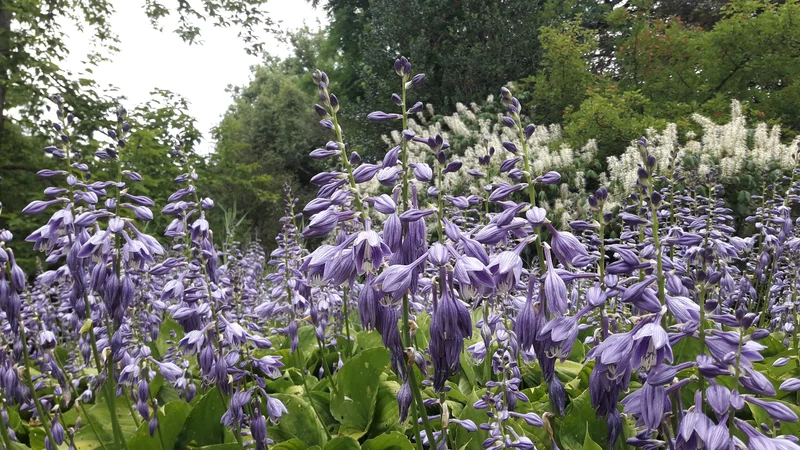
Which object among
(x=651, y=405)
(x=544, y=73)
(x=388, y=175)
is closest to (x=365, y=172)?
(x=388, y=175)

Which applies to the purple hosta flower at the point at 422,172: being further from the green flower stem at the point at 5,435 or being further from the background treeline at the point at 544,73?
the background treeline at the point at 544,73

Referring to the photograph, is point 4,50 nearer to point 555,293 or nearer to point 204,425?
point 204,425

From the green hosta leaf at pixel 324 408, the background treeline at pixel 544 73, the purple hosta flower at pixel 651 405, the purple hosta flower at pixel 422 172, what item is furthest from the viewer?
the background treeline at pixel 544 73

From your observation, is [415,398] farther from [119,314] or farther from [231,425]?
[119,314]

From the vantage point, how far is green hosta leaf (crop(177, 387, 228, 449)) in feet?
8.42

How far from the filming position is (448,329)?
1314 mm

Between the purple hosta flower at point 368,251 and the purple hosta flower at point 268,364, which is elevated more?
the purple hosta flower at point 368,251

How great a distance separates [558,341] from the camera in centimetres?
123

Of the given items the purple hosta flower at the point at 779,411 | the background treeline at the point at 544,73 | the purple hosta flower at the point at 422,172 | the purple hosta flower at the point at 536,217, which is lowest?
the purple hosta flower at the point at 779,411

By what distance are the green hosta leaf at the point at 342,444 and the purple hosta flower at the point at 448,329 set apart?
100 cm

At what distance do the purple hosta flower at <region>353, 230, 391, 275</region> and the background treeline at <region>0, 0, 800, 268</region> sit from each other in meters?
6.79

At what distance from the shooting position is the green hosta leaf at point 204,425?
257cm

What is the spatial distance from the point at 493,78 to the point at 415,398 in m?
14.7

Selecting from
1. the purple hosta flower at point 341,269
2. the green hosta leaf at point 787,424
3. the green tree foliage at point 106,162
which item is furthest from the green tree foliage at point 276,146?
the purple hosta flower at point 341,269
